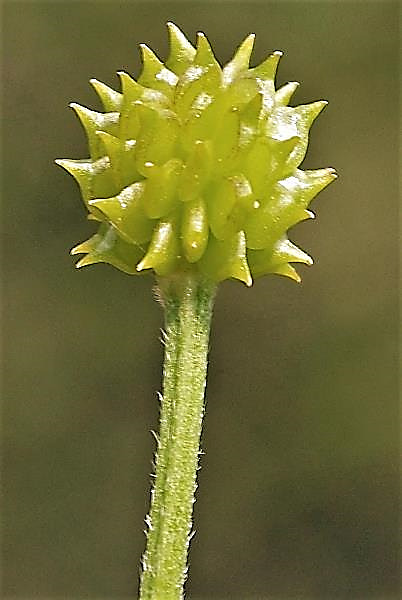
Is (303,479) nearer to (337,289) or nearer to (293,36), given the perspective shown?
(337,289)

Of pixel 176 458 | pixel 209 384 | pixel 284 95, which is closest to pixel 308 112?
pixel 284 95

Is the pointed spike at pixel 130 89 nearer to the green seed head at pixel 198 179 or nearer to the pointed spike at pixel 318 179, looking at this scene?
the green seed head at pixel 198 179

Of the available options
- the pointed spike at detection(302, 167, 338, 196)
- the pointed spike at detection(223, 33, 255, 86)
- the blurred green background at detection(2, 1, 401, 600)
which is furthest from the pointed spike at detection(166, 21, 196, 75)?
→ the blurred green background at detection(2, 1, 401, 600)

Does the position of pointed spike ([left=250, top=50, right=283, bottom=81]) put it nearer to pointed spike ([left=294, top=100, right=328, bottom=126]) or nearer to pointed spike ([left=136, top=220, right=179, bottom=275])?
pointed spike ([left=294, top=100, right=328, bottom=126])

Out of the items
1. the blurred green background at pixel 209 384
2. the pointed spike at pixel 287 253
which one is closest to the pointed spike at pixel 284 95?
the pointed spike at pixel 287 253

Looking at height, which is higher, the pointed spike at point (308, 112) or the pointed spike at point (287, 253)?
the pointed spike at point (308, 112)
